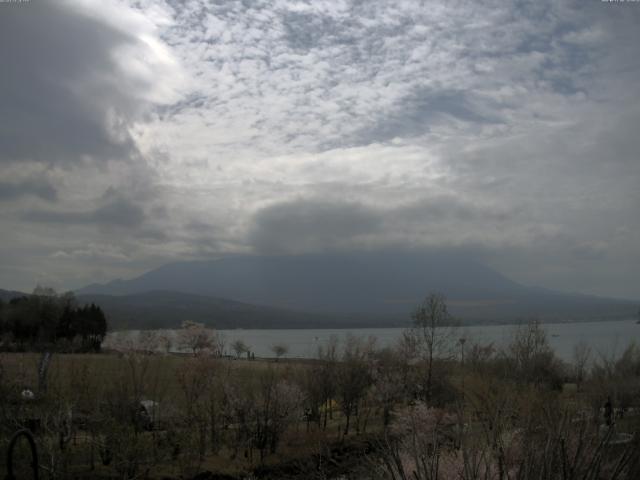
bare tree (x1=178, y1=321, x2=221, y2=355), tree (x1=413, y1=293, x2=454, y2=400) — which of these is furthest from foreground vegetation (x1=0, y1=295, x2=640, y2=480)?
bare tree (x1=178, y1=321, x2=221, y2=355)

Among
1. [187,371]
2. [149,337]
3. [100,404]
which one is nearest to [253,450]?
[187,371]

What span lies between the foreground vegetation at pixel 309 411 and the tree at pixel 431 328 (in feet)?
0.43

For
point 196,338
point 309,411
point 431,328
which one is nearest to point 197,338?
point 196,338

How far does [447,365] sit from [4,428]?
37386 millimetres

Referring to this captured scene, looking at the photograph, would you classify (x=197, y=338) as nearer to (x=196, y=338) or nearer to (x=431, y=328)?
(x=196, y=338)

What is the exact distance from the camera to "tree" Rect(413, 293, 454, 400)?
50656mm

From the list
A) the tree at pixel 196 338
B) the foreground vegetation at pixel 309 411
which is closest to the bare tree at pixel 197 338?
the tree at pixel 196 338

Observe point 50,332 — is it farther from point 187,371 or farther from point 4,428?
point 4,428

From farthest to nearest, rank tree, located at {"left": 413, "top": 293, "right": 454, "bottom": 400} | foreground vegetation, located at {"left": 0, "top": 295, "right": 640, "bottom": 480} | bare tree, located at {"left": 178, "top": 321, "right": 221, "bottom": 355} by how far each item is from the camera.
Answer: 1. bare tree, located at {"left": 178, "top": 321, "right": 221, "bottom": 355}
2. tree, located at {"left": 413, "top": 293, "right": 454, "bottom": 400}
3. foreground vegetation, located at {"left": 0, "top": 295, "right": 640, "bottom": 480}

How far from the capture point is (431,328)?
167 feet

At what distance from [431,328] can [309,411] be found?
13496 millimetres

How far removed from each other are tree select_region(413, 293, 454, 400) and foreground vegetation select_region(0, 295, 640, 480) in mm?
131

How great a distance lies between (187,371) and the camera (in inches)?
1494

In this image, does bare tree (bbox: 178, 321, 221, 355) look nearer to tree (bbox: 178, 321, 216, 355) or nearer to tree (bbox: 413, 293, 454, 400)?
tree (bbox: 178, 321, 216, 355)
